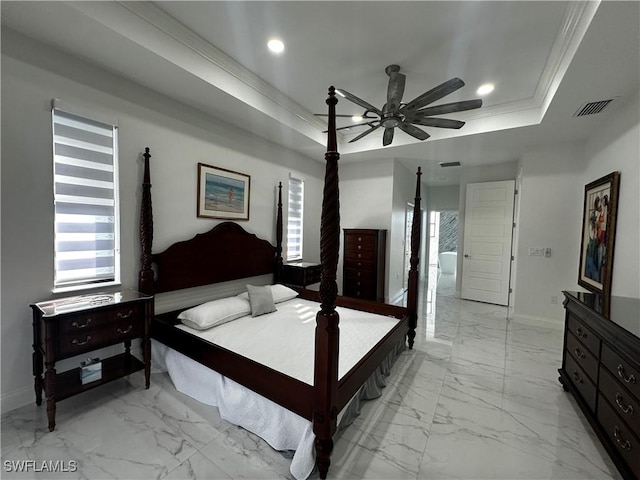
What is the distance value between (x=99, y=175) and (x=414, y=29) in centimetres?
283

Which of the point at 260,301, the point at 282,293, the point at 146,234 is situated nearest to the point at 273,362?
the point at 260,301

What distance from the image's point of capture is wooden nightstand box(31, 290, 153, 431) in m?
1.70

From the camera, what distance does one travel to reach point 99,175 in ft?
7.38

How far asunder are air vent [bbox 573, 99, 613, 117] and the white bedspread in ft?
9.58

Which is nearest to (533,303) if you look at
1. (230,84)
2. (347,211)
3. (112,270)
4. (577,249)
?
(577,249)

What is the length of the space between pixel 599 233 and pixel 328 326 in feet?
11.2

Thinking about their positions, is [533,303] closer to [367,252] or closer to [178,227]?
[367,252]

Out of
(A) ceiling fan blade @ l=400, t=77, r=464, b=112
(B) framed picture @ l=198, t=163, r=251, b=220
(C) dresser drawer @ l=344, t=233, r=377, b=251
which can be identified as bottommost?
(C) dresser drawer @ l=344, t=233, r=377, b=251

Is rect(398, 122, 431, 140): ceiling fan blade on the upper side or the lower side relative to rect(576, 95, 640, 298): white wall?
upper

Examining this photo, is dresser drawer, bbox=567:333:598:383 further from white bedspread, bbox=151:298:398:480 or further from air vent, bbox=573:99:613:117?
air vent, bbox=573:99:613:117

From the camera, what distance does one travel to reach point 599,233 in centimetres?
289

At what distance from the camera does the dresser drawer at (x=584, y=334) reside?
175 cm

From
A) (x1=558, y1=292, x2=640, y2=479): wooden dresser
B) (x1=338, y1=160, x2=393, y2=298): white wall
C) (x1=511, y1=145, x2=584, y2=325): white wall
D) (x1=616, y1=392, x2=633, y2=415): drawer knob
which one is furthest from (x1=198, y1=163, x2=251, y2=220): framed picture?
(x1=511, y1=145, x2=584, y2=325): white wall

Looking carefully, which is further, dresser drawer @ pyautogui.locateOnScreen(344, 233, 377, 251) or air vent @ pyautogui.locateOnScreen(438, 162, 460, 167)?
air vent @ pyautogui.locateOnScreen(438, 162, 460, 167)
